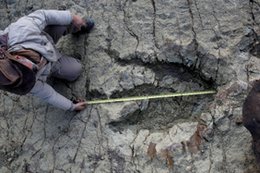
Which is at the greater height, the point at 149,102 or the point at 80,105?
the point at 149,102

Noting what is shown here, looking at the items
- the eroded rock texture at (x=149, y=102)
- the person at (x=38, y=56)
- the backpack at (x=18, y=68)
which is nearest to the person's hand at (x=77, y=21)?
the person at (x=38, y=56)

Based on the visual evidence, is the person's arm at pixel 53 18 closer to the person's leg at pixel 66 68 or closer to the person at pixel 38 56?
the person at pixel 38 56

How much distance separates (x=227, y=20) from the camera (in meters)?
3.46

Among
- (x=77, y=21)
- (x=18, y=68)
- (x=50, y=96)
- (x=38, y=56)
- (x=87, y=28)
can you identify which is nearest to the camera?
(x=18, y=68)

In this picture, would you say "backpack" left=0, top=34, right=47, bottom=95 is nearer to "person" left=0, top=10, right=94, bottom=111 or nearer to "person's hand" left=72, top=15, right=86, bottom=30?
"person" left=0, top=10, right=94, bottom=111

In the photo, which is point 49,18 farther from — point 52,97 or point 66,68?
point 52,97

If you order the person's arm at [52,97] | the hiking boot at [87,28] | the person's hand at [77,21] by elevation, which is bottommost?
the person's arm at [52,97]

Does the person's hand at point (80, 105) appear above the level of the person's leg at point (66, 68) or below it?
below

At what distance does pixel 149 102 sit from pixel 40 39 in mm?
892

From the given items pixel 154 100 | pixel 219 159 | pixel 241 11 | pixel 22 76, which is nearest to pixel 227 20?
pixel 241 11

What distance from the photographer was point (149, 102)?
339cm

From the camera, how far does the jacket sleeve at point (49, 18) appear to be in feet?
10.3

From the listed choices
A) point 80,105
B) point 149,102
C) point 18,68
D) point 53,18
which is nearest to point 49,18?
point 53,18

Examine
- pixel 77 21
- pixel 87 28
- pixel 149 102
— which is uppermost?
pixel 77 21
